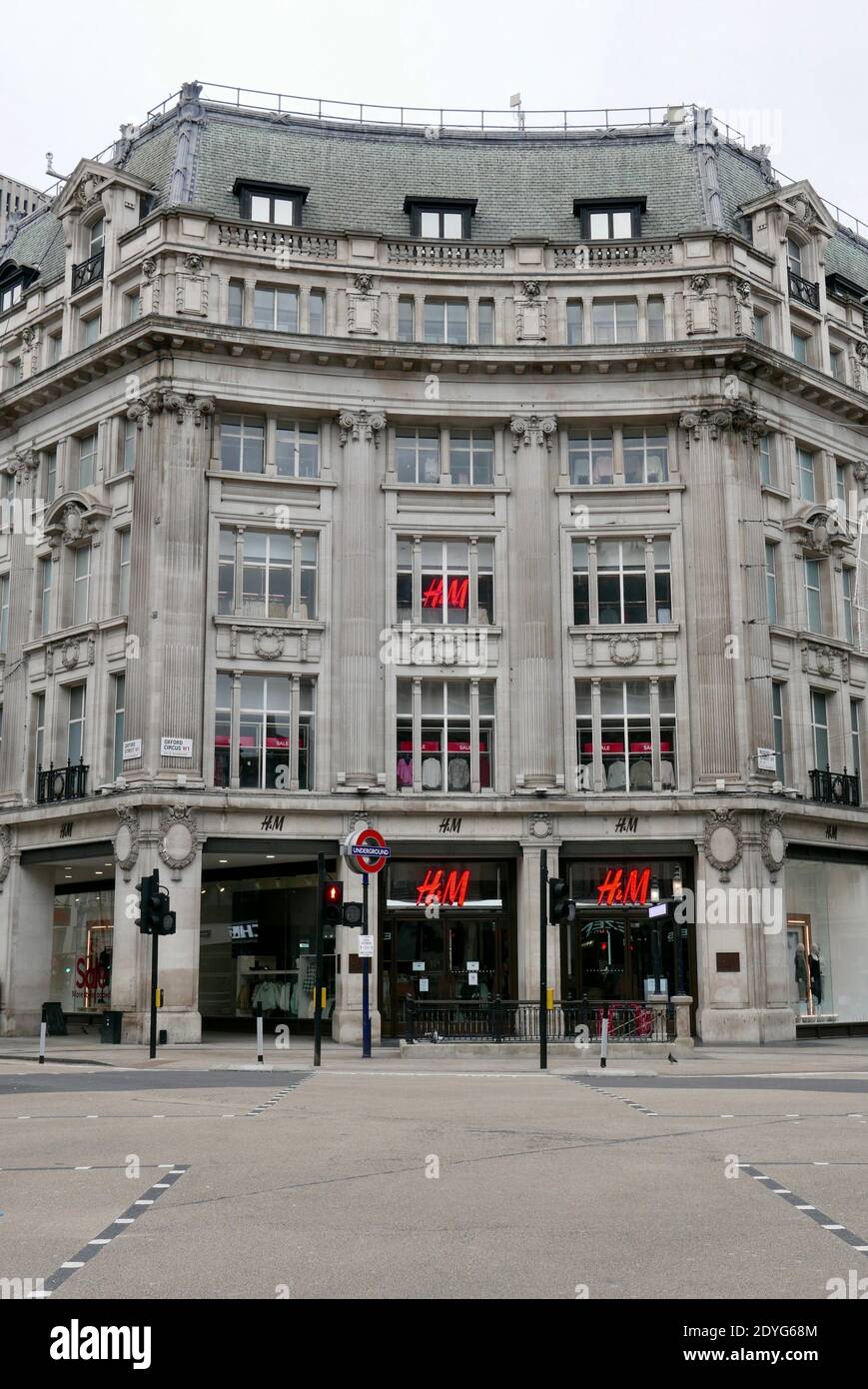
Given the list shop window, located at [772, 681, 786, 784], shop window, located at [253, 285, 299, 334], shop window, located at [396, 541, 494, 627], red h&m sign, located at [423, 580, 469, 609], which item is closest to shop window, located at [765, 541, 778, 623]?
shop window, located at [772, 681, 786, 784]

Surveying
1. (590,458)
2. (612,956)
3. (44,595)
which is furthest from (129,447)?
(612,956)

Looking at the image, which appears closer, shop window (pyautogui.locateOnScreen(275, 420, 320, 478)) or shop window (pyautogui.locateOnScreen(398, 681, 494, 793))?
shop window (pyautogui.locateOnScreen(398, 681, 494, 793))

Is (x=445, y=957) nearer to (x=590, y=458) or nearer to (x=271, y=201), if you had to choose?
(x=590, y=458)

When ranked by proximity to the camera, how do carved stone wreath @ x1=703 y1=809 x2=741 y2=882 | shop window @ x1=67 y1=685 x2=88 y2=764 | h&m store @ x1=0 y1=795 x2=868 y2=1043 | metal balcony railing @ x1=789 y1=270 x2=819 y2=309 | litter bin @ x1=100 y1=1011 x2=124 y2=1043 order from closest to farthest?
litter bin @ x1=100 y1=1011 x2=124 y2=1043
h&m store @ x1=0 y1=795 x2=868 y2=1043
carved stone wreath @ x1=703 y1=809 x2=741 y2=882
shop window @ x1=67 y1=685 x2=88 y2=764
metal balcony railing @ x1=789 y1=270 x2=819 y2=309

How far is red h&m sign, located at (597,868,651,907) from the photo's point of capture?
1629 inches

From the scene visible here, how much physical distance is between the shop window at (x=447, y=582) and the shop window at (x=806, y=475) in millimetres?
10452

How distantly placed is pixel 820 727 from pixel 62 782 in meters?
22.9

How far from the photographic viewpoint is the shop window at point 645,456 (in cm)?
4391

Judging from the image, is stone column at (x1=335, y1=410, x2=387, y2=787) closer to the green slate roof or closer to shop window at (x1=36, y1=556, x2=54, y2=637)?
the green slate roof

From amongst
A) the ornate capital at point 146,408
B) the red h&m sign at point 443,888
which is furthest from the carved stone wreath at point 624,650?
the ornate capital at point 146,408

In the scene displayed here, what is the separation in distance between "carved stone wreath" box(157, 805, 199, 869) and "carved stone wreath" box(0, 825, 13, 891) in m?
7.96

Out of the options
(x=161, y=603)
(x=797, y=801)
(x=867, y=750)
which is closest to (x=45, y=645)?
(x=161, y=603)

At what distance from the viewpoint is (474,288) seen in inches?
1731
